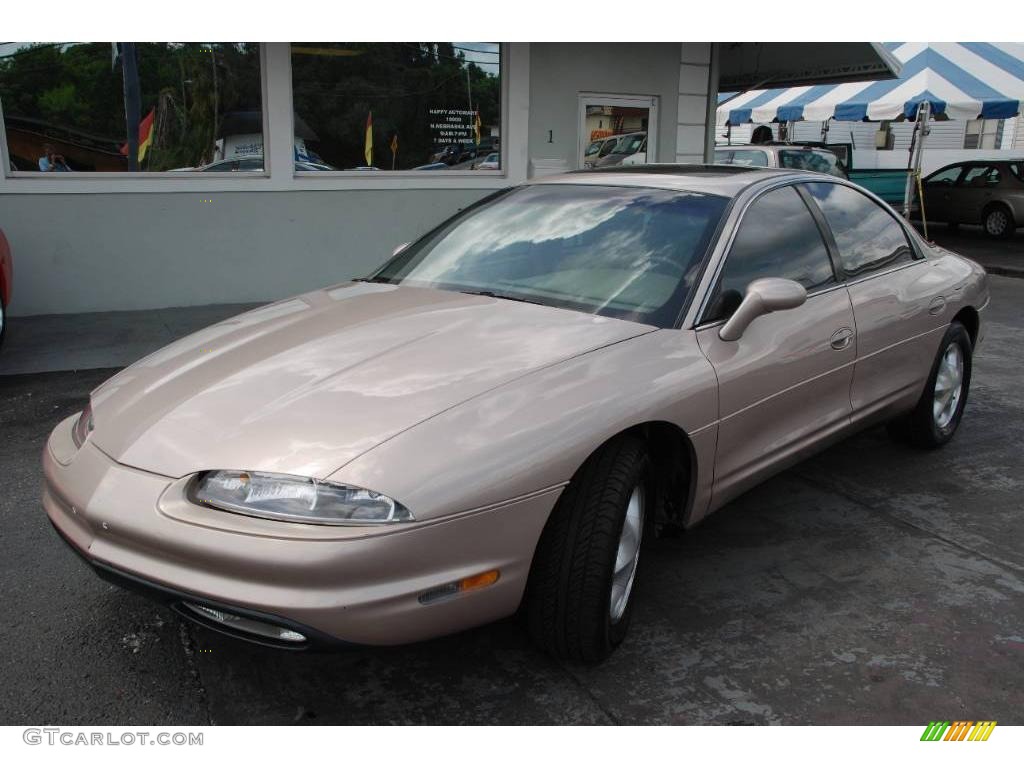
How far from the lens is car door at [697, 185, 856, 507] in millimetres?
3219

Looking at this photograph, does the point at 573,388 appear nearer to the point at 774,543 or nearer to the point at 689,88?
the point at 774,543

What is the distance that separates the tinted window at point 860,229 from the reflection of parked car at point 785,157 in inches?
390

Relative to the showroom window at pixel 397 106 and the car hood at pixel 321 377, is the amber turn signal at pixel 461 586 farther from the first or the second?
the showroom window at pixel 397 106

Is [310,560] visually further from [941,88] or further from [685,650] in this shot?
[941,88]

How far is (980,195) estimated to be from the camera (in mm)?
17016

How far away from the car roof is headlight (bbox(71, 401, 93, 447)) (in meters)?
2.21

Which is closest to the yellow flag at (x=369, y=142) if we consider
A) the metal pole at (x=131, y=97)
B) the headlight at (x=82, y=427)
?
the metal pole at (x=131, y=97)

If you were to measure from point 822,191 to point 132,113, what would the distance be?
21.6ft

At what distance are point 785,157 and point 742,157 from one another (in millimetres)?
726

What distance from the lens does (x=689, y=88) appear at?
10.4 metres

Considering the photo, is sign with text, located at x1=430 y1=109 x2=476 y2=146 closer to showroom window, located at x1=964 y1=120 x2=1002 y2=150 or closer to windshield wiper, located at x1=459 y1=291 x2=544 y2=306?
windshield wiper, located at x1=459 y1=291 x2=544 y2=306

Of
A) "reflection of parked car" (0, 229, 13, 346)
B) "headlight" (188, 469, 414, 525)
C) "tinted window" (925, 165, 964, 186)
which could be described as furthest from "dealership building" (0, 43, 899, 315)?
"tinted window" (925, 165, 964, 186)

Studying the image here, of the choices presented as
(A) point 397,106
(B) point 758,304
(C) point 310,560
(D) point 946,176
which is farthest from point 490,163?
(D) point 946,176

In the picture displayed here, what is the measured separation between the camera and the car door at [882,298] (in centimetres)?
402
